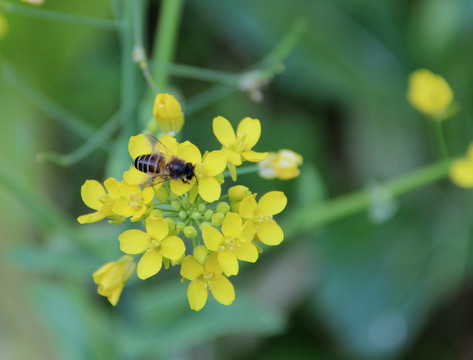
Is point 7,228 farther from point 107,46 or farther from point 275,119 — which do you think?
point 275,119

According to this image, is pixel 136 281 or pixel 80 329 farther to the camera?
pixel 80 329

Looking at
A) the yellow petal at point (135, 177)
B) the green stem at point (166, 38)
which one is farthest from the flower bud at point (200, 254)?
the green stem at point (166, 38)

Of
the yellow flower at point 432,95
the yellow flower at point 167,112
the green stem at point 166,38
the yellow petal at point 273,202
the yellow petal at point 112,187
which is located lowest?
the yellow petal at point 273,202

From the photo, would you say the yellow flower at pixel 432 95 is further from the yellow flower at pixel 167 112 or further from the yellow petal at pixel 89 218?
the yellow petal at pixel 89 218

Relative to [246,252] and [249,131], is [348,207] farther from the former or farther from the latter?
[246,252]

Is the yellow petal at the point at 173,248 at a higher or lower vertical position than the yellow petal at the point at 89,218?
lower

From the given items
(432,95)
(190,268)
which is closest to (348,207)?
(432,95)

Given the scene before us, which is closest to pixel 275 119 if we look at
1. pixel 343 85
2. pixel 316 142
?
pixel 316 142
